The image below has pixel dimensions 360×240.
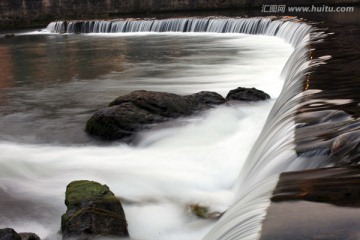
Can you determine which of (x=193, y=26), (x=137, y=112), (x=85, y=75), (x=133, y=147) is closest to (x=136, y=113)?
(x=137, y=112)

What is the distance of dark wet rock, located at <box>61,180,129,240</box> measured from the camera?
3.36 meters

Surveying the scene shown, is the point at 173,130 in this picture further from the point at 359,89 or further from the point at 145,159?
the point at 359,89

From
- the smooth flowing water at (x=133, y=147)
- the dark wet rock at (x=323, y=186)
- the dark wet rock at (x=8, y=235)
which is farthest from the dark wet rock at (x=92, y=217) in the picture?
the dark wet rock at (x=323, y=186)

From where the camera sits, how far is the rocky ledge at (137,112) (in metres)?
5.89

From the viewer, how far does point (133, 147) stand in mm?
5676

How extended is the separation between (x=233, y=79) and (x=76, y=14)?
865 inches

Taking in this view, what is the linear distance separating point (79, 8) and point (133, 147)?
25.7 metres

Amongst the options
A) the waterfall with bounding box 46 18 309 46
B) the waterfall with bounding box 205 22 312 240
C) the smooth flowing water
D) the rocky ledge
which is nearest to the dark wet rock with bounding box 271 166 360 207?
the waterfall with bounding box 205 22 312 240

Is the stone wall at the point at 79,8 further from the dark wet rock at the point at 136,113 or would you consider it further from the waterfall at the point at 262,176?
the waterfall at the point at 262,176

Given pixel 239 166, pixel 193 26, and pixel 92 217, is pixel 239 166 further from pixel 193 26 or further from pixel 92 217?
pixel 193 26

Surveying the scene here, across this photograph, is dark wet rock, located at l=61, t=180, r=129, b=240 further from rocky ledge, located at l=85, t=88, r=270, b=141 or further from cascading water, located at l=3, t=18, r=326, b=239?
rocky ledge, located at l=85, t=88, r=270, b=141

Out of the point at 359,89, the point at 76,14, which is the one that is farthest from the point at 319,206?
the point at 76,14

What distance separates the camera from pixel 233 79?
984cm

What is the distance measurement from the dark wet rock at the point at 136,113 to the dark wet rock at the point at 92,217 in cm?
219
